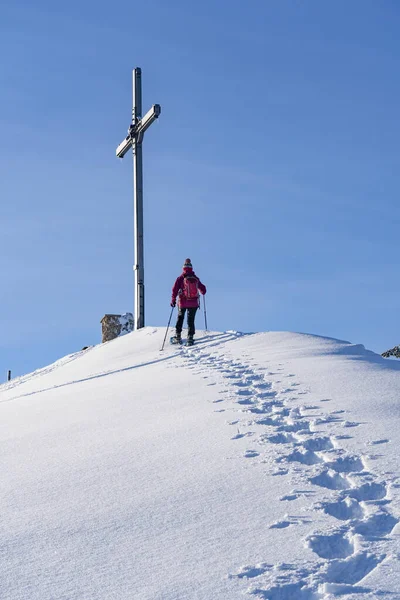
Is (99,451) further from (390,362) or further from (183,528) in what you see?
(390,362)

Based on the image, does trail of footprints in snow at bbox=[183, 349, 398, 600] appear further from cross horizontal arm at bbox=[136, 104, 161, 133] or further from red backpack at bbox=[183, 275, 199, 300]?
cross horizontal arm at bbox=[136, 104, 161, 133]

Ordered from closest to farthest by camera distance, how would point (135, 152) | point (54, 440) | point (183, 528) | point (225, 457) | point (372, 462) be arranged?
point (183, 528) → point (372, 462) → point (225, 457) → point (54, 440) → point (135, 152)

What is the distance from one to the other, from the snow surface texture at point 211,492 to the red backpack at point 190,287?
17.9 feet

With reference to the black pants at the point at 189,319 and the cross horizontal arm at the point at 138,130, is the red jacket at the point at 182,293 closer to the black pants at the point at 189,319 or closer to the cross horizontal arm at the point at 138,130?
the black pants at the point at 189,319

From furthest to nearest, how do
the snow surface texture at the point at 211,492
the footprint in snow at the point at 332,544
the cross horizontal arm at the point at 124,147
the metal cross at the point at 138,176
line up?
the cross horizontal arm at the point at 124,147, the metal cross at the point at 138,176, the footprint in snow at the point at 332,544, the snow surface texture at the point at 211,492

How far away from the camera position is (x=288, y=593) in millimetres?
3484

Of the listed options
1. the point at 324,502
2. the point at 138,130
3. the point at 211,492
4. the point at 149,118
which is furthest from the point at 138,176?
the point at 324,502

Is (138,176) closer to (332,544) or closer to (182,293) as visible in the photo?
(182,293)

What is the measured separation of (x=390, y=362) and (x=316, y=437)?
570 centimetres

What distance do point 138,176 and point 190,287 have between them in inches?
146

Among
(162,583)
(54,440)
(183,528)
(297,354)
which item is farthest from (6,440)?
(297,354)

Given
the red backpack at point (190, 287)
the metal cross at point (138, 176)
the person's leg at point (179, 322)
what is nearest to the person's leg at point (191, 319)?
the person's leg at point (179, 322)

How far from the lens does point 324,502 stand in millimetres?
4582

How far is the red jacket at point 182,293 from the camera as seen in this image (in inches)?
593
